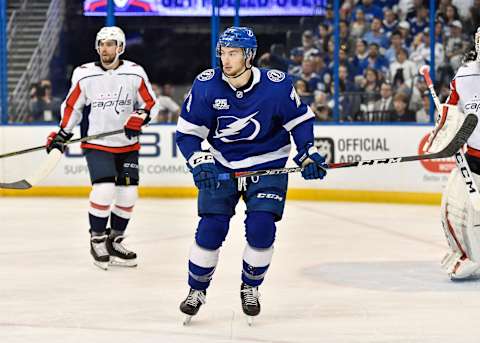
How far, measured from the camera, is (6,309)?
176 inches

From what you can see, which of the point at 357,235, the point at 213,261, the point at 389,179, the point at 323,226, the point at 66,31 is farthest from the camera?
the point at 66,31

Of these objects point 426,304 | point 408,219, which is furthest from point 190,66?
point 426,304

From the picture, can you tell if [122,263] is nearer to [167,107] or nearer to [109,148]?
[109,148]

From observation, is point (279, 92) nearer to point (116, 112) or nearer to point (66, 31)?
point (116, 112)

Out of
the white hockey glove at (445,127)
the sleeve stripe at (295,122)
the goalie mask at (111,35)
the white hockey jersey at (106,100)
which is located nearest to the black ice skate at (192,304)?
the sleeve stripe at (295,122)

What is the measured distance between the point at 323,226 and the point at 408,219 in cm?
76

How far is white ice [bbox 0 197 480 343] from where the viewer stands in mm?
4031

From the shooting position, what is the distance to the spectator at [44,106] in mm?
9906

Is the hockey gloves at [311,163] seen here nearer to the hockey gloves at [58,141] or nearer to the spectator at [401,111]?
the hockey gloves at [58,141]

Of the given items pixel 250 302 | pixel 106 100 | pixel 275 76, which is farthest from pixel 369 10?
pixel 250 302

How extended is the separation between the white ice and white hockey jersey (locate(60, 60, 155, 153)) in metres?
0.66

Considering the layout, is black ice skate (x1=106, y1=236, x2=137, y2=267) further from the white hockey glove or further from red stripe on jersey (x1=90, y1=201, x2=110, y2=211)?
the white hockey glove

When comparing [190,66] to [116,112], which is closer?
[116,112]

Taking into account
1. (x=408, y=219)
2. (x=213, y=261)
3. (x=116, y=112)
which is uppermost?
(x=116, y=112)
